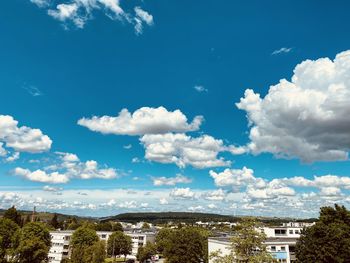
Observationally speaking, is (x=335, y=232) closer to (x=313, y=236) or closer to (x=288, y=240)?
(x=313, y=236)

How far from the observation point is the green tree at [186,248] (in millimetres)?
85750

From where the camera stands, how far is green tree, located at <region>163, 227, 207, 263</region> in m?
85.8

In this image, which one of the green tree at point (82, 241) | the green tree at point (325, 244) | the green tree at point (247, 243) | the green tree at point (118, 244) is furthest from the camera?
the green tree at point (118, 244)

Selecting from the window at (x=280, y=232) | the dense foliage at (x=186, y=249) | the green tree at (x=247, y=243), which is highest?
the green tree at (x=247, y=243)

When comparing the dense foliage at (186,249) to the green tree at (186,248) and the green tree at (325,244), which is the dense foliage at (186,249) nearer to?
the green tree at (186,248)

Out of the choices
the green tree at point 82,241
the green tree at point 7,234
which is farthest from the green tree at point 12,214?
the green tree at point 82,241

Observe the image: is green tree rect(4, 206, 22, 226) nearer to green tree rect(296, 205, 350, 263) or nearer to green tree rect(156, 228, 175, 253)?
green tree rect(156, 228, 175, 253)

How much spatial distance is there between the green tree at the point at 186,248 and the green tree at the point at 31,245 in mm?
37982

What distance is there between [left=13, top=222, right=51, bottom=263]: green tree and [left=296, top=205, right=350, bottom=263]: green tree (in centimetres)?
7150

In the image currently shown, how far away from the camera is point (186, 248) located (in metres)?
86.4

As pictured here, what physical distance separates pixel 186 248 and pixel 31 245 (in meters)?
44.8

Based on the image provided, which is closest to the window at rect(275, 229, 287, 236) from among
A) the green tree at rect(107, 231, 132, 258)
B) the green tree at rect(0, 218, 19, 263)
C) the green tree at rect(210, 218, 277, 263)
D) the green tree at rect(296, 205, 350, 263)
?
the green tree at rect(296, 205, 350, 263)

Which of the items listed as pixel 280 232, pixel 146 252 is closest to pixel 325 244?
pixel 280 232

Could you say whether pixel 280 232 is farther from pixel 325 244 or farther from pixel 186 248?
pixel 325 244
